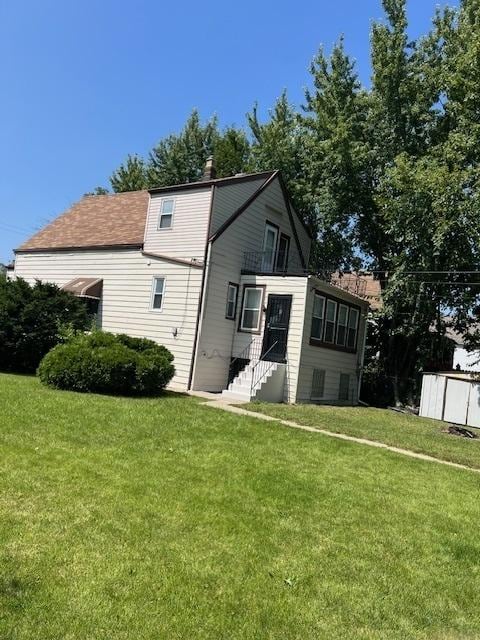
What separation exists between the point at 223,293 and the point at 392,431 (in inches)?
303

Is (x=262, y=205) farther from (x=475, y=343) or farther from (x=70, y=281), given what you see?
(x=475, y=343)

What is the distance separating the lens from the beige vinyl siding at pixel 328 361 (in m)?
18.1

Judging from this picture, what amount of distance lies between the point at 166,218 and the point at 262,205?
12.0ft

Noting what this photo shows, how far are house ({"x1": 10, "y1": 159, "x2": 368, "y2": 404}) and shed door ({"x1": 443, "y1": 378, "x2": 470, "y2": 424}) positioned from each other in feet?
13.0

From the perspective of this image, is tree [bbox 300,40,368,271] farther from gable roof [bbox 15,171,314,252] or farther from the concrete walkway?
the concrete walkway

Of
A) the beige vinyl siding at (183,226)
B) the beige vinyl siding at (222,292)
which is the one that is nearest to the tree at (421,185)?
the beige vinyl siding at (222,292)

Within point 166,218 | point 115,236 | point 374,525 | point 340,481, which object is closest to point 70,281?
point 115,236

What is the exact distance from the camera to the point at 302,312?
1775 cm

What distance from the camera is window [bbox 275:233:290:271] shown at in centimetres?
2140

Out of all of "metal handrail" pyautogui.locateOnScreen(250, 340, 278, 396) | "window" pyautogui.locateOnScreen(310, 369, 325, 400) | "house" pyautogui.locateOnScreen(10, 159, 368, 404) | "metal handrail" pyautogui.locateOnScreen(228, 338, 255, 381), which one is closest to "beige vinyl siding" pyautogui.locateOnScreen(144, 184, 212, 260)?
"house" pyautogui.locateOnScreen(10, 159, 368, 404)

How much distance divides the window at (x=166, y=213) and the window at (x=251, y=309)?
353 centimetres

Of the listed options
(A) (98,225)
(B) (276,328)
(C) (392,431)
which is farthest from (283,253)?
(C) (392,431)

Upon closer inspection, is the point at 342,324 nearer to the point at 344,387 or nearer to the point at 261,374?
the point at 344,387

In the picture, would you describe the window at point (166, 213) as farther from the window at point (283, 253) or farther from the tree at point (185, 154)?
the tree at point (185, 154)
